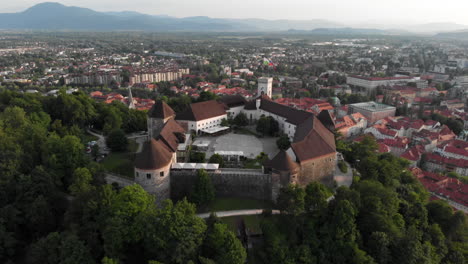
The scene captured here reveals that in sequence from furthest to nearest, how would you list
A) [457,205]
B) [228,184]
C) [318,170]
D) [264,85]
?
[264,85] → [457,205] → [318,170] → [228,184]

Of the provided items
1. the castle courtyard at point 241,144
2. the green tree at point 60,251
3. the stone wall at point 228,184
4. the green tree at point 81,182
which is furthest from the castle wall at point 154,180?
the castle courtyard at point 241,144

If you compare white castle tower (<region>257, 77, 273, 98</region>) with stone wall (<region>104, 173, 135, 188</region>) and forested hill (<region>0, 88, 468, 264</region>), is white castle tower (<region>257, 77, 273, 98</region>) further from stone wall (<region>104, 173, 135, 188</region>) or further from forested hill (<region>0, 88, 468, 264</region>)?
stone wall (<region>104, 173, 135, 188</region>)

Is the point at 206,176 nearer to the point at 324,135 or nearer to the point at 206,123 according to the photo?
the point at 324,135

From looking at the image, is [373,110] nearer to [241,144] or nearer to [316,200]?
[241,144]

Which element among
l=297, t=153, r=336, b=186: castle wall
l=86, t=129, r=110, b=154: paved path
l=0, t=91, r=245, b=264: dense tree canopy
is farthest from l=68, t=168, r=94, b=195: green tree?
l=297, t=153, r=336, b=186: castle wall

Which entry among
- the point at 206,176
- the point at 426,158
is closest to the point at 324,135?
the point at 206,176

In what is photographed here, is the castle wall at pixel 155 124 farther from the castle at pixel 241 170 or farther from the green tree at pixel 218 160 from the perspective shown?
the green tree at pixel 218 160

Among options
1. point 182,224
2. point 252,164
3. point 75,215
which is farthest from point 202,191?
point 75,215
